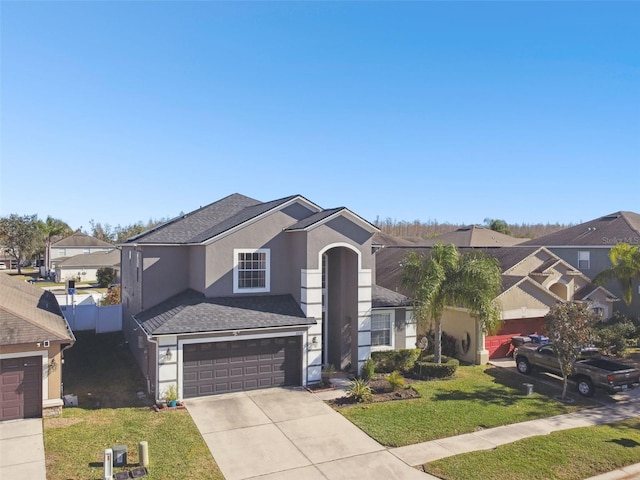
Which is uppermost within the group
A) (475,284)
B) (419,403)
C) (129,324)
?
(475,284)

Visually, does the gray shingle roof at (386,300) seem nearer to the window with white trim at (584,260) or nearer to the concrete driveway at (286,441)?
the concrete driveway at (286,441)

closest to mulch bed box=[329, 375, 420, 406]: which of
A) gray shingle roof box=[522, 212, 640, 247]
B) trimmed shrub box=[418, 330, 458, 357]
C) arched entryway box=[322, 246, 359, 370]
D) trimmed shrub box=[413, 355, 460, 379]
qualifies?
trimmed shrub box=[413, 355, 460, 379]

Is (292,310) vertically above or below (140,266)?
below

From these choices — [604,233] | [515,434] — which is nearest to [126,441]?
[515,434]

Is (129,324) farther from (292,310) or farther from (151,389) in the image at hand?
(292,310)

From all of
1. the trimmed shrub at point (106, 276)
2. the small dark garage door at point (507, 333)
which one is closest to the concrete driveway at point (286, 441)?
the small dark garage door at point (507, 333)

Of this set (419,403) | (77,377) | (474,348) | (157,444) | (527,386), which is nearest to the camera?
(157,444)

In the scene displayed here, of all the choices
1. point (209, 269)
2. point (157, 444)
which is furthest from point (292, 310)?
point (157, 444)

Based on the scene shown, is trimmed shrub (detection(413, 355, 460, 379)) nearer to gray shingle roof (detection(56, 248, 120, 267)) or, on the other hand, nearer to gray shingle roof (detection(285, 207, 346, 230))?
gray shingle roof (detection(285, 207, 346, 230))
